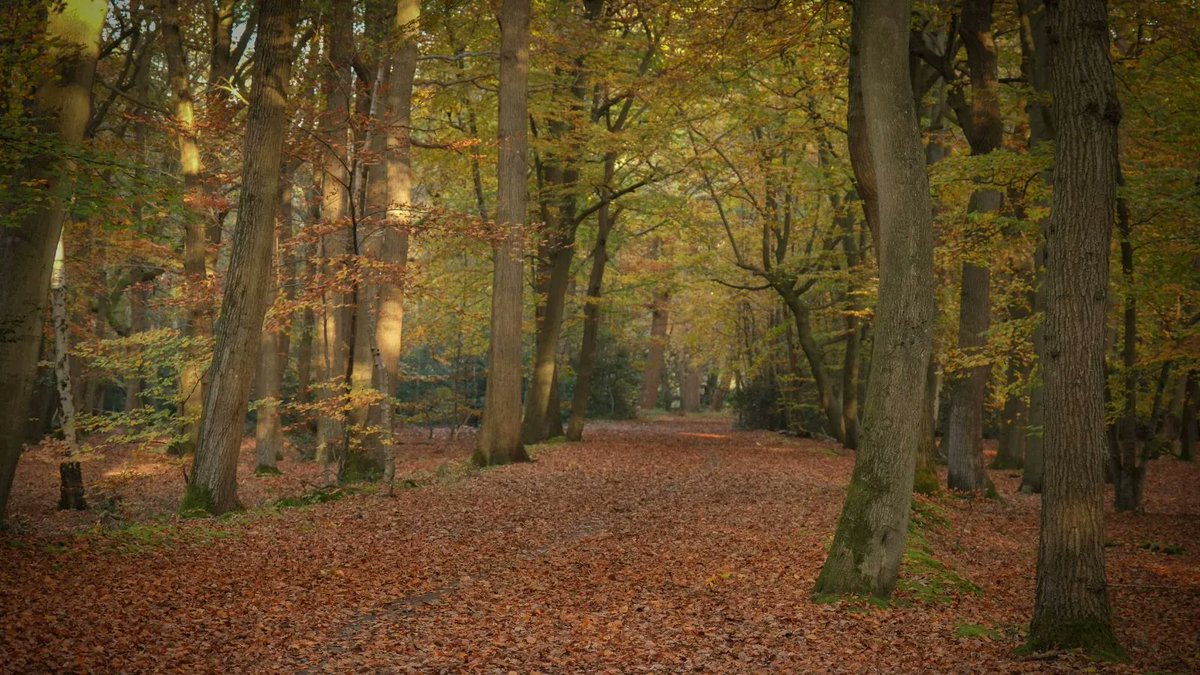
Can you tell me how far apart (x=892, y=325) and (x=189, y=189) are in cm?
1238

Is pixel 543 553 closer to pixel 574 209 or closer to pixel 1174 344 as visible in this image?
pixel 1174 344

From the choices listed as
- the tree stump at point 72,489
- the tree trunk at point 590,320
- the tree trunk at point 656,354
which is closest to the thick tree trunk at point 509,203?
the tree stump at point 72,489

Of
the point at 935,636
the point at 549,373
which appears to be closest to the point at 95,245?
the point at 549,373

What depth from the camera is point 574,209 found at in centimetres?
2305

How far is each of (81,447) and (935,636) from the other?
37.3 feet

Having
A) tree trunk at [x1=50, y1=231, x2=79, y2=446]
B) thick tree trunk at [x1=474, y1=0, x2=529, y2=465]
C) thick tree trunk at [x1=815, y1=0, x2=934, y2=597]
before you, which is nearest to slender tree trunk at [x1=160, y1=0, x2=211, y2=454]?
tree trunk at [x1=50, y1=231, x2=79, y2=446]

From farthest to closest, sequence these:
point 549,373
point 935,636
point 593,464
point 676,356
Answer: point 676,356 → point 549,373 → point 593,464 → point 935,636

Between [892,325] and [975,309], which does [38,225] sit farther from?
[975,309]

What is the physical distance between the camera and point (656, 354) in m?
45.2

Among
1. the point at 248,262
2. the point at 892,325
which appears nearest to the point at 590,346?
the point at 248,262

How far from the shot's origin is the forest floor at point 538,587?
617cm

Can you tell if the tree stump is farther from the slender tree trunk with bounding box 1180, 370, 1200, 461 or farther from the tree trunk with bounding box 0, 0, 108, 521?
the slender tree trunk with bounding box 1180, 370, 1200, 461

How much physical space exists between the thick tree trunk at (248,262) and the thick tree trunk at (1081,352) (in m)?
8.56

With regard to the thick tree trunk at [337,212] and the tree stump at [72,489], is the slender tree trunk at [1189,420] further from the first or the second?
the tree stump at [72,489]
